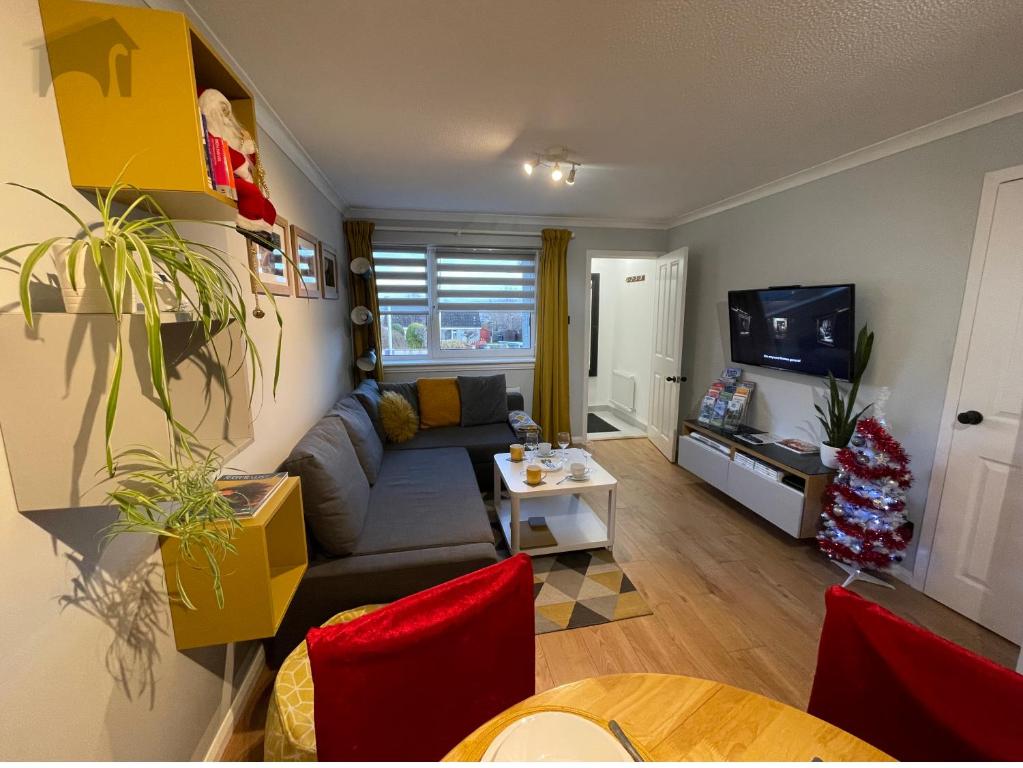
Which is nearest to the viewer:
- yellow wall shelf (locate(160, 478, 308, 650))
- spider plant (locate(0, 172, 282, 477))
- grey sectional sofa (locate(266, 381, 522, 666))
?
spider plant (locate(0, 172, 282, 477))

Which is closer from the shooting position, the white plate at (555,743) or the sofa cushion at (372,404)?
the white plate at (555,743)

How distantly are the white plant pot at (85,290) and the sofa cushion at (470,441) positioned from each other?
2.52 meters

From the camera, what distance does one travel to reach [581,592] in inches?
86.2

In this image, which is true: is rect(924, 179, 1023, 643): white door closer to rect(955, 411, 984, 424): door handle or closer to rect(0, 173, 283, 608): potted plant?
rect(955, 411, 984, 424): door handle

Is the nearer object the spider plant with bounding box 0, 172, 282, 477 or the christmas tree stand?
the spider plant with bounding box 0, 172, 282, 477

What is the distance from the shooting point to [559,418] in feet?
14.6

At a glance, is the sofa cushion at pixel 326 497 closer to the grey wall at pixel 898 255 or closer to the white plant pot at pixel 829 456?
the white plant pot at pixel 829 456

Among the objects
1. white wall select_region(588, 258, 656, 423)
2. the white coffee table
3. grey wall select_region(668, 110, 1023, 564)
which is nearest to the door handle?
grey wall select_region(668, 110, 1023, 564)

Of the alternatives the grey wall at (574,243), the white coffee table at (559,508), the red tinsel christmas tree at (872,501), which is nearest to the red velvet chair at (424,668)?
the white coffee table at (559,508)

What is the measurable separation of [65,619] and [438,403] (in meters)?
2.94

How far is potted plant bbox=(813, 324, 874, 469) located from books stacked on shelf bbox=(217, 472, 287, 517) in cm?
282

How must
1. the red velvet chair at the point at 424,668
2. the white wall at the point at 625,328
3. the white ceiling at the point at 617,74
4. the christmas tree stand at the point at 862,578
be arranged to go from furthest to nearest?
the white wall at the point at 625,328 < the christmas tree stand at the point at 862,578 < the white ceiling at the point at 617,74 < the red velvet chair at the point at 424,668

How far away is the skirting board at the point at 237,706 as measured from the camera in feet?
4.49

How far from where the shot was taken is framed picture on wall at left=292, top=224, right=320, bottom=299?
2344 mm
